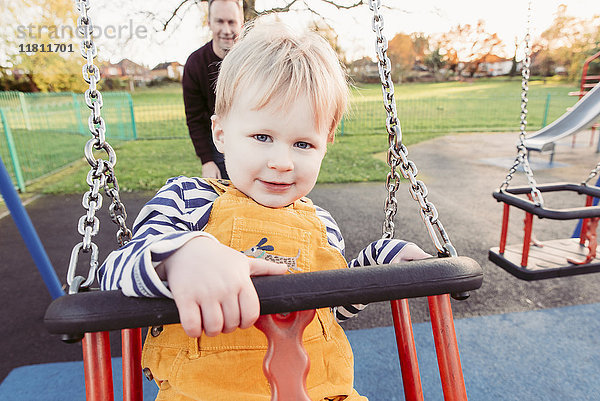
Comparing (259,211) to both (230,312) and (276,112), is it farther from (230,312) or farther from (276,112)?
(230,312)

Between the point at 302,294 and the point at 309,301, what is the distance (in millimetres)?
16

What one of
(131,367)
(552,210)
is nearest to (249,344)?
(131,367)

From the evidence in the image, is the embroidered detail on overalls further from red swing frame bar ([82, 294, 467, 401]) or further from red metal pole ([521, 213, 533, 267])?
red metal pole ([521, 213, 533, 267])

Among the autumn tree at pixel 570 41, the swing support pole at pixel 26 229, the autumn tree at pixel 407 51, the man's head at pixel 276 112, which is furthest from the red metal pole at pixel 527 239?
the autumn tree at pixel 570 41

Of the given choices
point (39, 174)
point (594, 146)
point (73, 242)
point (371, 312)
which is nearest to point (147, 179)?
point (39, 174)

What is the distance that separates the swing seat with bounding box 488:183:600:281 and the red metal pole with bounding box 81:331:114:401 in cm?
200

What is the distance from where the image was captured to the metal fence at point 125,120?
616cm

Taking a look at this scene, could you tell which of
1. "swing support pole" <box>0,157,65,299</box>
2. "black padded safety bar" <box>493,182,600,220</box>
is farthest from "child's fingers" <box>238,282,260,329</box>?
"black padded safety bar" <box>493,182,600,220</box>

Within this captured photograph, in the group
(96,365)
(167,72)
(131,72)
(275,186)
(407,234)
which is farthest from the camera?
(131,72)

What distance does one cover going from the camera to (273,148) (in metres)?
0.91

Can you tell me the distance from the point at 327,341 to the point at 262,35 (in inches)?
30.7

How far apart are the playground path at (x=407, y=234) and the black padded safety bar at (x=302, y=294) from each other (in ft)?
5.69

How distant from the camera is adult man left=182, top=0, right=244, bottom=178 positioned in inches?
90.9

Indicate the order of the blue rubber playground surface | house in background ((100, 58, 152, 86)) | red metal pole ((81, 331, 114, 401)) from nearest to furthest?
red metal pole ((81, 331, 114, 401)) → the blue rubber playground surface → house in background ((100, 58, 152, 86))
